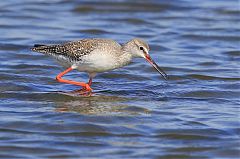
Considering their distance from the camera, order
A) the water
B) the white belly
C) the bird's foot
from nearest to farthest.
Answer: the water, the white belly, the bird's foot

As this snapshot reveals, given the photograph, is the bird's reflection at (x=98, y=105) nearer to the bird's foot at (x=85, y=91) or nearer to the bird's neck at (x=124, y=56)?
the bird's foot at (x=85, y=91)

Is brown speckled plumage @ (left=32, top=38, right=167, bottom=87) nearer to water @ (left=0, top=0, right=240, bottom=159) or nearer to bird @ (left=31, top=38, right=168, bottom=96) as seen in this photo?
bird @ (left=31, top=38, right=168, bottom=96)

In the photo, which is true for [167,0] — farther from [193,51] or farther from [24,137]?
[24,137]

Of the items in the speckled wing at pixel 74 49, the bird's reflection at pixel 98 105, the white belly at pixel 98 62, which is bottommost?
the bird's reflection at pixel 98 105

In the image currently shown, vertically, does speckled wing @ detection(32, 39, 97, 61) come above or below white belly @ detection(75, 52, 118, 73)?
above

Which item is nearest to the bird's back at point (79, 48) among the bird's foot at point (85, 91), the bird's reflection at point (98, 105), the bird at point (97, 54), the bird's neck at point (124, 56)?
the bird at point (97, 54)

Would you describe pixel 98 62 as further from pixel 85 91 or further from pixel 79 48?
pixel 85 91

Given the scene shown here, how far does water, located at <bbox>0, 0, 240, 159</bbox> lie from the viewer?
35.7 ft

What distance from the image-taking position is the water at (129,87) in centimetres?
1089

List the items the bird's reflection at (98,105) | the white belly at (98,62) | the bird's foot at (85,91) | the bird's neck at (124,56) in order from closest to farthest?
the bird's reflection at (98,105) → the white belly at (98,62) → the bird's neck at (124,56) → the bird's foot at (85,91)

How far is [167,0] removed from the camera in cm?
2309

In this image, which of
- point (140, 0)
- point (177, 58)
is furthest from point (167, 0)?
point (177, 58)

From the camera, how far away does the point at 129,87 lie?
1473cm

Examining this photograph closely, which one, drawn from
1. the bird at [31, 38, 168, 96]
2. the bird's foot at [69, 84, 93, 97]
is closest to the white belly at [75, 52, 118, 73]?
the bird at [31, 38, 168, 96]
